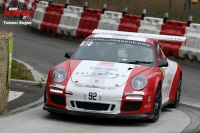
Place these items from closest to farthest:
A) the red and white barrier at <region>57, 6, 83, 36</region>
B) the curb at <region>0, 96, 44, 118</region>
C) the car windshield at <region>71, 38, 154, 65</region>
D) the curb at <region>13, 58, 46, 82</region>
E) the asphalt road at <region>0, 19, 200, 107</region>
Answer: the curb at <region>0, 96, 44, 118</region> → the car windshield at <region>71, 38, 154, 65</region> → the curb at <region>13, 58, 46, 82</region> → the asphalt road at <region>0, 19, 200, 107</region> → the red and white barrier at <region>57, 6, 83, 36</region>

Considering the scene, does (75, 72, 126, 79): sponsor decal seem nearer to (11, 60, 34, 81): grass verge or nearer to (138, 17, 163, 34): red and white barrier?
(11, 60, 34, 81): grass verge

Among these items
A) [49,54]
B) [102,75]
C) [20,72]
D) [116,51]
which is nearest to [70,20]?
[49,54]

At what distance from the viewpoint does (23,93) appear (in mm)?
12750

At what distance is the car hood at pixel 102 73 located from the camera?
33.6 feet

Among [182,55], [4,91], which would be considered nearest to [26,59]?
[182,55]

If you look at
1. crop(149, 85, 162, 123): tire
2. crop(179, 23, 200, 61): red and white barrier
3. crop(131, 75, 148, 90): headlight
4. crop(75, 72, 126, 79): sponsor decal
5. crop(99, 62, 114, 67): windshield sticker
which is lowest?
crop(179, 23, 200, 61): red and white barrier

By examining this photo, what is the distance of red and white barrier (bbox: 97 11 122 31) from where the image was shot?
22297 mm

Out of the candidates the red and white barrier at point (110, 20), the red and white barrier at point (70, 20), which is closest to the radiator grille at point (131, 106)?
the red and white barrier at point (110, 20)

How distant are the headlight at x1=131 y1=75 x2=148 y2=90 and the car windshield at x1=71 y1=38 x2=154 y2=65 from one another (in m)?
0.81

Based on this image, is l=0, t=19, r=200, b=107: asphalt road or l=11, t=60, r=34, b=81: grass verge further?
l=0, t=19, r=200, b=107: asphalt road

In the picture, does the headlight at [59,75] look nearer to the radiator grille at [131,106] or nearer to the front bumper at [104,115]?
the front bumper at [104,115]

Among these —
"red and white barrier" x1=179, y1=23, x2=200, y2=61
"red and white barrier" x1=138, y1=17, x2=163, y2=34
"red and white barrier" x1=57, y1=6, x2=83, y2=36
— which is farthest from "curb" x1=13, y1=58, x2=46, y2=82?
"red and white barrier" x1=57, y1=6, x2=83, y2=36

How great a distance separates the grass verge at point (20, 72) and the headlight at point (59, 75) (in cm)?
424

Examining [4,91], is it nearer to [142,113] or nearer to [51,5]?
[142,113]
